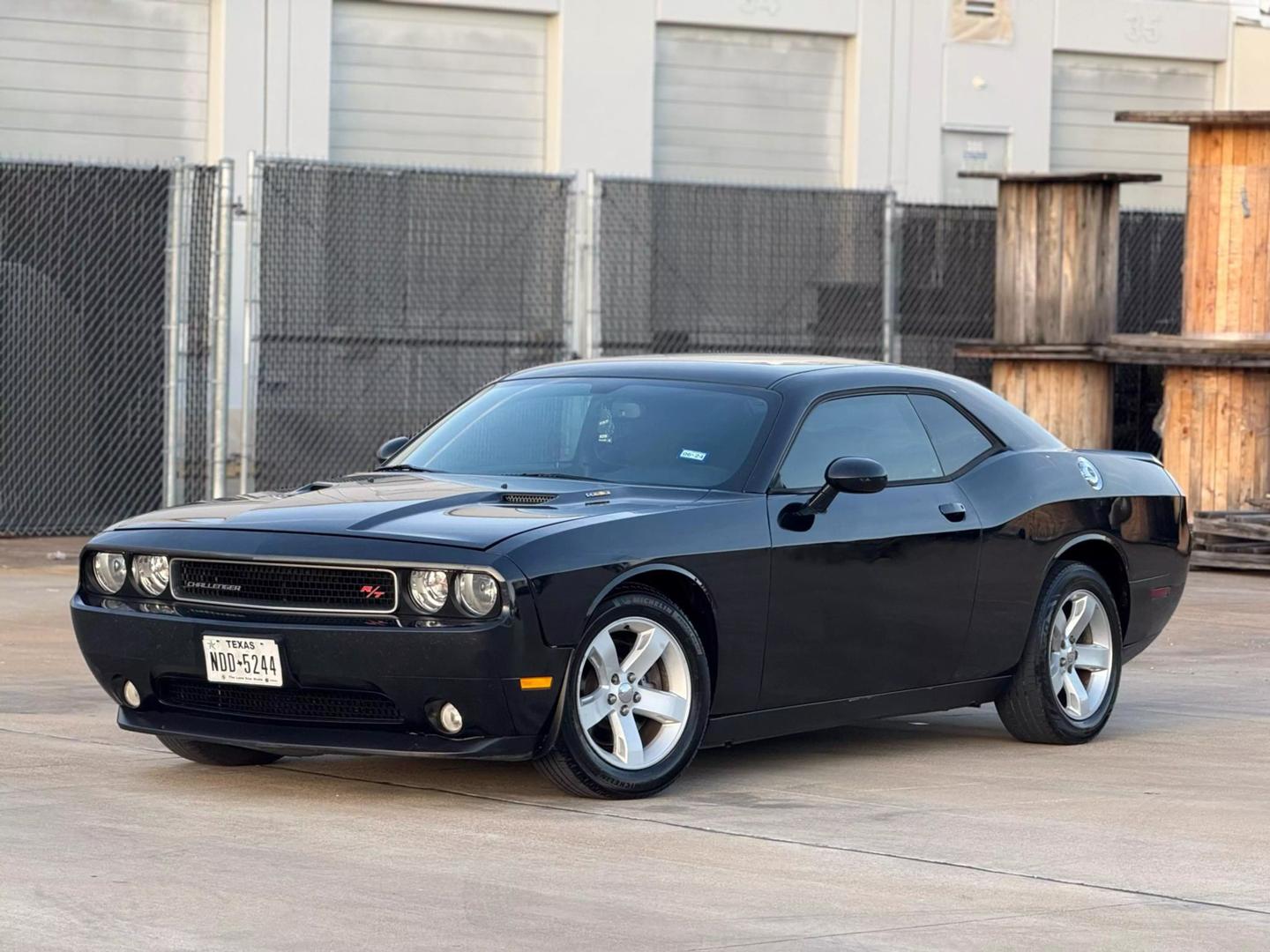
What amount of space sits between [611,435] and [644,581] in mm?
950

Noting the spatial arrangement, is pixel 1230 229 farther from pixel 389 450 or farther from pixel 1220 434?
pixel 389 450

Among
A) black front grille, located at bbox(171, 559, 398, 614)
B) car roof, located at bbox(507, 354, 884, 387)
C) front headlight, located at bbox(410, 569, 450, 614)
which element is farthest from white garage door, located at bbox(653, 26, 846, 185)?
front headlight, located at bbox(410, 569, 450, 614)

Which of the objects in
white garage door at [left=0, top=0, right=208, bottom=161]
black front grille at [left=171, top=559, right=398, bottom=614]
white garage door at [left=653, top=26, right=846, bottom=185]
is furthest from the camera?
white garage door at [left=653, top=26, right=846, bottom=185]

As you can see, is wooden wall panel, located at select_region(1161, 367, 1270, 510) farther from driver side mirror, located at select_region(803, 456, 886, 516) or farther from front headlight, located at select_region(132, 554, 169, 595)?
front headlight, located at select_region(132, 554, 169, 595)

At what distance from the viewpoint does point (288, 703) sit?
700 centimetres

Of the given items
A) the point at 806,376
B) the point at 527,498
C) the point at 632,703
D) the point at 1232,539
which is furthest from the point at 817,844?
the point at 1232,539

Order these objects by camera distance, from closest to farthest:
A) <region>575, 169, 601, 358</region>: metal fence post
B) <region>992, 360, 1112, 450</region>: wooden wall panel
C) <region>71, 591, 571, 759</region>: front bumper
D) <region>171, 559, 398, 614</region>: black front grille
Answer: <region>71, 591, 571, 759</region>: front bumper → <region>171, 559, 398, 614</region>: black front grille → <region>575, 169, 601, 358</region>: metal fence post → <region>992, 360, 1112, 450</region>: wooden wall panel

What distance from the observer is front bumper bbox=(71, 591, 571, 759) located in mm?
6734

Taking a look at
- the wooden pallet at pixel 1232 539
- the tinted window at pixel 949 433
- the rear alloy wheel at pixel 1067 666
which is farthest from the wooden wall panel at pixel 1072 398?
the tinted window at pixel 949 433

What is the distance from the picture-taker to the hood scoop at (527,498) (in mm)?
7370

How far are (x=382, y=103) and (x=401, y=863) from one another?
58.3ft

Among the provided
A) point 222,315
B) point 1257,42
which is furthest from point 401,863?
point 1257,42

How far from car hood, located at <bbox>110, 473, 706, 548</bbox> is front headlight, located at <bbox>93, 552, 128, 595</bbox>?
0.11m

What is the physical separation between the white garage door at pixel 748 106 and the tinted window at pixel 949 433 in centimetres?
1636
